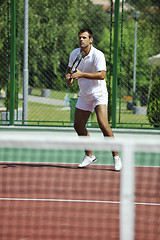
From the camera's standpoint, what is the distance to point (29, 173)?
21.0ft

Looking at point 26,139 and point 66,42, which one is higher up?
point 66,42

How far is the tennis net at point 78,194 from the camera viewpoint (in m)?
2.93

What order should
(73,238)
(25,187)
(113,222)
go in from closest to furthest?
(73,238) < (113,222) < (25,187)

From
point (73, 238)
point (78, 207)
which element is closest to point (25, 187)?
point (78, 207)

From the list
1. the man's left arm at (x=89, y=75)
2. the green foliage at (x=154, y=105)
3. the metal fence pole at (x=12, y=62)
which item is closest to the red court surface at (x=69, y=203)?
the man's left arm at (x=89, y=75)

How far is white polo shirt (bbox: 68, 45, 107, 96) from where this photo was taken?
6371 mm

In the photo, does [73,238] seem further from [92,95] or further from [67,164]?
[67,164]

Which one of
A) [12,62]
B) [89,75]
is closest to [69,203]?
[89,75]

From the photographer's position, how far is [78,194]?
5.14m

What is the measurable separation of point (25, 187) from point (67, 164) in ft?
6.16

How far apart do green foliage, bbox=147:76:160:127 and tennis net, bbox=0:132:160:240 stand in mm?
3129

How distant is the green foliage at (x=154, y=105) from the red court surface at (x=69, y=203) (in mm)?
3790

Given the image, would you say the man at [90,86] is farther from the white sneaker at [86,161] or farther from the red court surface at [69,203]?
the red court surface at [69,203]

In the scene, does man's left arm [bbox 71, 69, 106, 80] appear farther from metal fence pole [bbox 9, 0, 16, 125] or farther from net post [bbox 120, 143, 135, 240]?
metal fence pole [bbox 9, 0, 16, 125]
